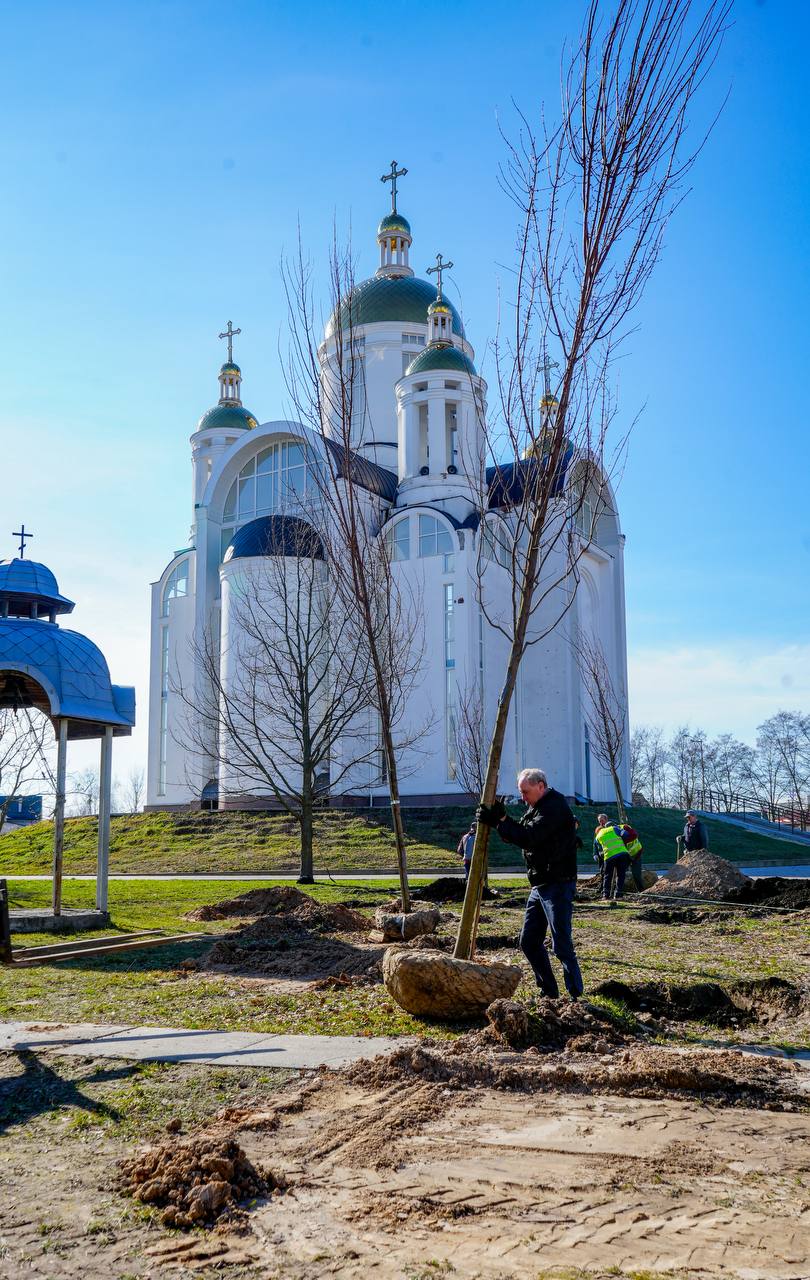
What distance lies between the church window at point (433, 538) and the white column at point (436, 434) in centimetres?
342

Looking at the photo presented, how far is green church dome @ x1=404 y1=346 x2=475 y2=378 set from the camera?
3981 centimetres

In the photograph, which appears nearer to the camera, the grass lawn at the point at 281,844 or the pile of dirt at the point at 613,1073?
the pile of dirt at the point at 613,1073

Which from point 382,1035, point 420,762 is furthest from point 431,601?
point 382,1035

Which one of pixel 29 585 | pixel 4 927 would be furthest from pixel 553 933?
pixel 29 585

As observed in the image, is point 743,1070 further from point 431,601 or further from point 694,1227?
point 431,601

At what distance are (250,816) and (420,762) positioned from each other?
246 inches

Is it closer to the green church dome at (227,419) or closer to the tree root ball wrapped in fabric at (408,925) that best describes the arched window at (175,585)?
the green church dome at (227,419)

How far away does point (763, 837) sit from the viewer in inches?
1554

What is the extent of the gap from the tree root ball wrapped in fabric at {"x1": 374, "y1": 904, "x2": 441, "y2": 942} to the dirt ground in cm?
536

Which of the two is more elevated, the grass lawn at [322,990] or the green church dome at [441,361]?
the green church dome at [441,361]

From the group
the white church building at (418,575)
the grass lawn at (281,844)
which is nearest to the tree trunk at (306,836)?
the grass lawn at (281,844)

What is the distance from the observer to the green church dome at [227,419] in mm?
47906

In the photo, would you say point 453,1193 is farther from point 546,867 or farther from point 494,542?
point 494,542

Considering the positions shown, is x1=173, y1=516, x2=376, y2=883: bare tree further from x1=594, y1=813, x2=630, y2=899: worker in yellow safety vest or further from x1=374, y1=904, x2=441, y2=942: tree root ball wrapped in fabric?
x1=374, y1=904, x2=441, y2=942: tree root ball wrapped in fabric
